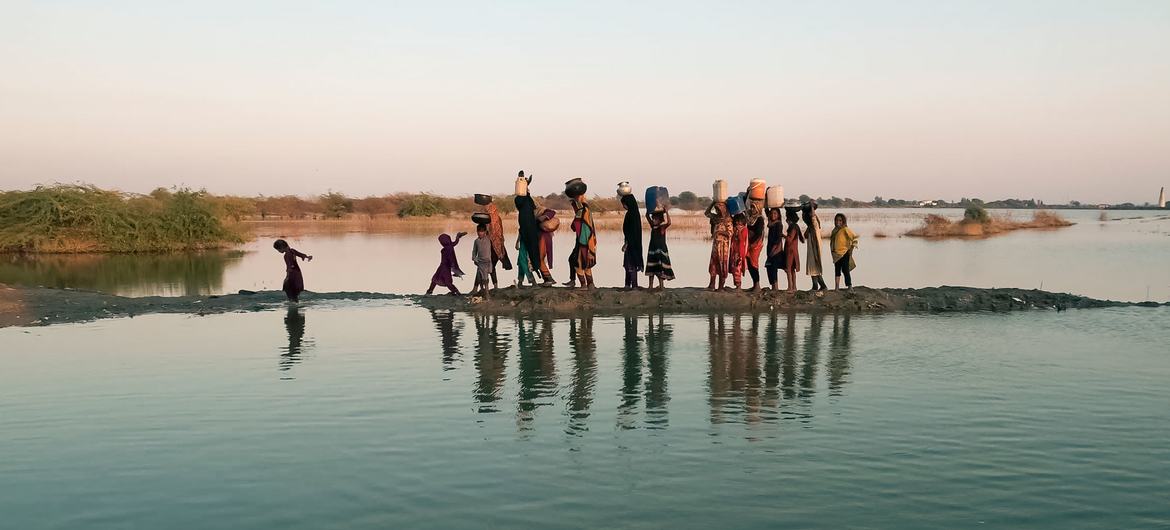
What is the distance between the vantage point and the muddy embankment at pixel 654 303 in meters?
15.9

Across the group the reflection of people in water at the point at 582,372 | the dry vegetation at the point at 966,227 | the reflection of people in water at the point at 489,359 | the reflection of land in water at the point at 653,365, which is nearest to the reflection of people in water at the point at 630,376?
the reflection of land in water at the point at 653,365

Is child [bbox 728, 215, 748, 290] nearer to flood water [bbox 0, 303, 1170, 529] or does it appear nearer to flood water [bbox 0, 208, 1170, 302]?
flood water [bbox 0, 303, 1170, 529]

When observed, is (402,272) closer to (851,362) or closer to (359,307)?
(359,307)

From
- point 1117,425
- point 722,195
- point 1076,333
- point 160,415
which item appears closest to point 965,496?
point 1117,425

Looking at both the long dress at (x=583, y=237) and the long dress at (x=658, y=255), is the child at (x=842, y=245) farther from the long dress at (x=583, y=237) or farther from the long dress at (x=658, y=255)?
the long dress at (x=583, y=237)

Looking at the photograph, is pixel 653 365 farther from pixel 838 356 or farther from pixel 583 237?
pixel 583 237

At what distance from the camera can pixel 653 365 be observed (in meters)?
10.8

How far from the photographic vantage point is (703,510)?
18.4 ft

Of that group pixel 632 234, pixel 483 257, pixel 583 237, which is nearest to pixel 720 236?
pixel 632 234

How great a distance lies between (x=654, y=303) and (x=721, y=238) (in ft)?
5.89

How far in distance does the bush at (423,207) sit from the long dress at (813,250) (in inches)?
2410

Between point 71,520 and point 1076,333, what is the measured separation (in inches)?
505

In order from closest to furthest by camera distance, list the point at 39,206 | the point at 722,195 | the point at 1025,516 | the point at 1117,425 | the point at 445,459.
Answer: the point at 1025,516, the point at 445,459, the point at 1117,425, the point at 722,195, the point at 39,206

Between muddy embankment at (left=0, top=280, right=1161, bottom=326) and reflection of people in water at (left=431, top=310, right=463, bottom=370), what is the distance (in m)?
0.77
